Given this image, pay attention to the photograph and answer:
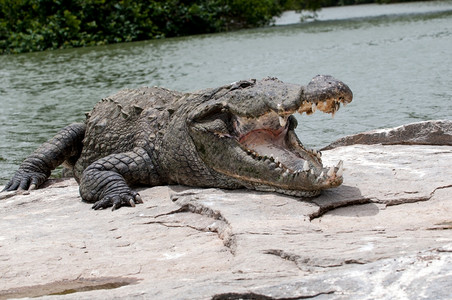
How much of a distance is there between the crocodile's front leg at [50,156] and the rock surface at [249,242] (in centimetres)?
87

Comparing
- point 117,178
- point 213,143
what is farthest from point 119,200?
point 213,143

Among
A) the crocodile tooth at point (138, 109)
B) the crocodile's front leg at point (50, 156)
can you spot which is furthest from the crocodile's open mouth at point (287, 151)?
the crocodile's front leg at point (50, 156)

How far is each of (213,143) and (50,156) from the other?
6.92 feet

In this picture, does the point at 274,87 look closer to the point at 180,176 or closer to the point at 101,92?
the point at 180,176

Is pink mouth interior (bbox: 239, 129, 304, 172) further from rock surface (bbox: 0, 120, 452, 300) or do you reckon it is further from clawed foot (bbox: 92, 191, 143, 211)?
clawed foot (bbox: 92, 191, 143, 211)

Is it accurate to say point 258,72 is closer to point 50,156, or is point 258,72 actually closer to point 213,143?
point 50,156

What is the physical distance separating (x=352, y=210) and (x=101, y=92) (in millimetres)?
9060

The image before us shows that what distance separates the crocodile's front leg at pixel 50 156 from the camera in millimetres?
6137

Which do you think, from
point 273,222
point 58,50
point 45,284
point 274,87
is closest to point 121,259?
point 45,284

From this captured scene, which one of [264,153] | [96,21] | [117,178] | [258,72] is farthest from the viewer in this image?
[96,21]

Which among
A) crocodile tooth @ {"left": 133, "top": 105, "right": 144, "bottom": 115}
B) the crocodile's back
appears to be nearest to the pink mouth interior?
the crocodile's back

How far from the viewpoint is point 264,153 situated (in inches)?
189

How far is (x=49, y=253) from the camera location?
145 inches

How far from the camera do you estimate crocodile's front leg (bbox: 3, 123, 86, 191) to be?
242 inches
